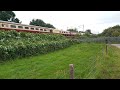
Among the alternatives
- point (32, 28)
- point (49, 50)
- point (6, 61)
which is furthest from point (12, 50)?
point (32, 28)

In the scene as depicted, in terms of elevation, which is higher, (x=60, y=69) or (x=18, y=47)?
(x=18, y=47)

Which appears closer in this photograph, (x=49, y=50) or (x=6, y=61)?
(x=6, y=61)

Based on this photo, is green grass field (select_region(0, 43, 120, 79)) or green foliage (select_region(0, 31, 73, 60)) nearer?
green grass field (select_region(0, 43, 120, 79))

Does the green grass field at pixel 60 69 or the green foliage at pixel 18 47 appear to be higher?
the green foliage at pixel 18 47

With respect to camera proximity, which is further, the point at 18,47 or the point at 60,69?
the point at 18,47

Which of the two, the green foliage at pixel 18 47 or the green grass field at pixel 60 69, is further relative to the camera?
the green foliage at pixel 18 47

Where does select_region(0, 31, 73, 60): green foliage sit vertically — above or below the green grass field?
above
